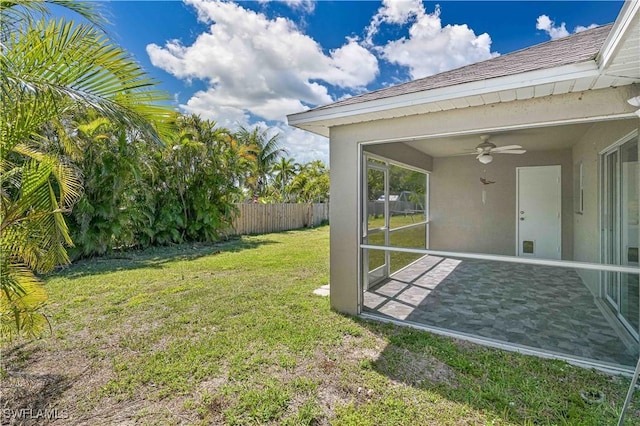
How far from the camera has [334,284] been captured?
4.52 m

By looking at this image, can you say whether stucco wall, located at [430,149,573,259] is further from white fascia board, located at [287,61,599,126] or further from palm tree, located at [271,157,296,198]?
palm tree, located at [271,157,296,198]

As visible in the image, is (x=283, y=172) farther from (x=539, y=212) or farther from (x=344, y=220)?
(x=344, y=220)

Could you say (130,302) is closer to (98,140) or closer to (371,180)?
(371,180)

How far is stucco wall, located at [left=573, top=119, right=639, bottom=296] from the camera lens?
4.40 metres

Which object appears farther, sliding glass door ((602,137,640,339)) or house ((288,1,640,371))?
sliding glass door ((602,137,640,339))

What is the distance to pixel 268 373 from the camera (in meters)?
2.94

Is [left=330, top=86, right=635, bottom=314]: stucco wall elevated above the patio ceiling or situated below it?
below

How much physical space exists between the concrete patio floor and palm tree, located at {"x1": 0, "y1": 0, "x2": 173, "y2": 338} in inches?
152

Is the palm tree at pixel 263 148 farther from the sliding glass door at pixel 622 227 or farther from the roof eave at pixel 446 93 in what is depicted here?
the sliding glass door at pixel 622 227

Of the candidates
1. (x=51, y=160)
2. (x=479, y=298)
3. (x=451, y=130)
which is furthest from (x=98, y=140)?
(x=479, y=298)

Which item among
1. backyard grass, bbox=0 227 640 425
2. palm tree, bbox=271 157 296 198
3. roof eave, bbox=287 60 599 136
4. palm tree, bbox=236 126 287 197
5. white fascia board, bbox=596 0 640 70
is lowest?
backyard grass, bbox=0 227 640 425

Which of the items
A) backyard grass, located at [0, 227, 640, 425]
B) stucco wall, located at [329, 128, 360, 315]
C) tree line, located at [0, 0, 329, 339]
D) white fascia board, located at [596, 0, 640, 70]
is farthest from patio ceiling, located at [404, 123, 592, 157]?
tree line, located at [0, 0, 329, 339]

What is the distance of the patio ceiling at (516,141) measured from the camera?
5531 millimetres

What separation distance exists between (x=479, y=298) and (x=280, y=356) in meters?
3.61
